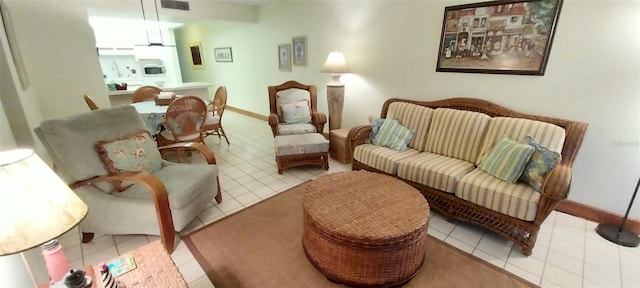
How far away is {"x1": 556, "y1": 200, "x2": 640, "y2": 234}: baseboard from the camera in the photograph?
6.91 ft

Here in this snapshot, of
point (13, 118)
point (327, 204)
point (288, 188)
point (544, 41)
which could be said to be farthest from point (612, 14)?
point (13, 118)

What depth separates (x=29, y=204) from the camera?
73cm

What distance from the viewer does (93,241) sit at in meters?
2.02

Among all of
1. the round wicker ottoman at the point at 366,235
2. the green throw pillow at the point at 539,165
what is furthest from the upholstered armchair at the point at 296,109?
the green throw pillow at the point at 539,165

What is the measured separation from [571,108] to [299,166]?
2650 millimetres

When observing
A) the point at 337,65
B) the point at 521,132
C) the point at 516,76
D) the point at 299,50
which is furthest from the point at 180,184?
the point at 299,50

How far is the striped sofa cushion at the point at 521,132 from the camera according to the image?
6.77ft

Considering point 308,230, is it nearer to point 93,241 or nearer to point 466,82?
point 93,241

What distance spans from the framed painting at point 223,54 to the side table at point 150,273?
5.71m

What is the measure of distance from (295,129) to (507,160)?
2.25 m

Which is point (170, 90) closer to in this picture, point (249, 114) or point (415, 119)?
point (249, 114)

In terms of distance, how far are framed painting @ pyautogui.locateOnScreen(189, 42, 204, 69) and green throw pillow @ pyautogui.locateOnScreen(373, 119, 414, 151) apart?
20.2 feet

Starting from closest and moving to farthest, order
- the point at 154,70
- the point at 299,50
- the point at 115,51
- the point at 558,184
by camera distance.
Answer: the point at 558,184
the point at 299,50
the point at 115,51
the point at 154,70

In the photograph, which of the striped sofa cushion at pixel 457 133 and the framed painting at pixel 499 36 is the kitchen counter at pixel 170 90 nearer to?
the striped sofa cushion at pixel 457 133
